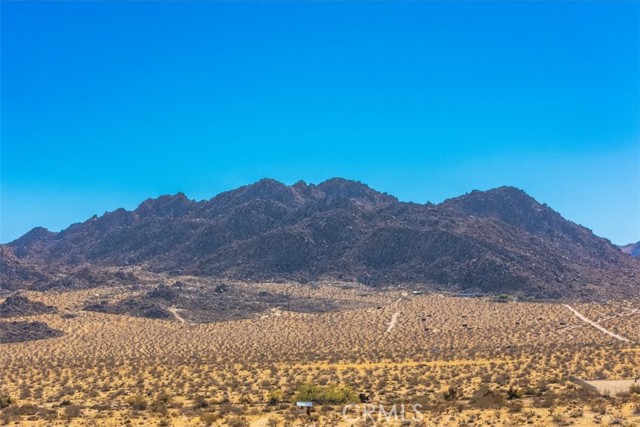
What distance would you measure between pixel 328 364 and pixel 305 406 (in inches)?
599

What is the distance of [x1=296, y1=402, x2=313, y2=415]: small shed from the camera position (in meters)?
26.1

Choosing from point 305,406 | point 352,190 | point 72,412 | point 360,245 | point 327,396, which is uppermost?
point 352,190

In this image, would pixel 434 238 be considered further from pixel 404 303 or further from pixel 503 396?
pixel 503 396

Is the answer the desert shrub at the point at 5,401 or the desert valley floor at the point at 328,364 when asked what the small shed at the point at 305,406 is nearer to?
the desert valley floor at the point at 328,364

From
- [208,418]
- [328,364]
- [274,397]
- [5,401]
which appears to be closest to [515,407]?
[274,397]

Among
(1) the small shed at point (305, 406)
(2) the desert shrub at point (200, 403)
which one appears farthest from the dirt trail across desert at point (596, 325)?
(2) the desert shrub at point (200, 403)

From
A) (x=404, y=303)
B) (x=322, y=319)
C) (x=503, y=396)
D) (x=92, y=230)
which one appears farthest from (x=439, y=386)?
(x=92, y=230)

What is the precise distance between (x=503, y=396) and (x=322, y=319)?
155 ft

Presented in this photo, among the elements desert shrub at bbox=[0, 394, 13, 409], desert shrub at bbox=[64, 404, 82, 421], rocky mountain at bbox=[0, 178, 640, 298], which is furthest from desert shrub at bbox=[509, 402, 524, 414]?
rocky mountain at bbox=[0, 178, 640, 298]

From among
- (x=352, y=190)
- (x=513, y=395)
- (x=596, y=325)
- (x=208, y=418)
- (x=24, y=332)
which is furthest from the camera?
(x=352, y=190)

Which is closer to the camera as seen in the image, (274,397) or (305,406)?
(305,406)

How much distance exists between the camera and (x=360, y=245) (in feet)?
415

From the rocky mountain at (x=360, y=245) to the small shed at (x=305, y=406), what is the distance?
75.4 m

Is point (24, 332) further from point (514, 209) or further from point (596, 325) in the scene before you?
point (514, 209)
